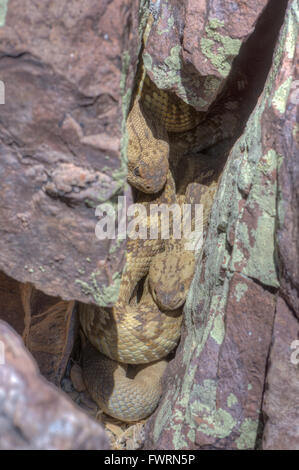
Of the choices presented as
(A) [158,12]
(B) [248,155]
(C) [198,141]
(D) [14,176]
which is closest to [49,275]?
(D) [14,176]

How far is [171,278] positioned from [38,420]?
1.39 metres

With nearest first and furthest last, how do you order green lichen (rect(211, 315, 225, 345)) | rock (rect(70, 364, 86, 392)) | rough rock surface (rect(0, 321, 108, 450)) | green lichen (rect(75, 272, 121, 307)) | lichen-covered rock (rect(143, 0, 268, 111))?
rough rock surface (rect(0, 321, 108, 450)) → green lichen (rect(75, 272, 121, 307)) → green lichen (rect(211, 315, 225, 345)) → lichen-covered rock (rect(143, 0, 268, 111)) → rock (rect(70, 364, 86, 392))

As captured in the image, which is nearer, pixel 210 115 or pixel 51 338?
pixel 51 338

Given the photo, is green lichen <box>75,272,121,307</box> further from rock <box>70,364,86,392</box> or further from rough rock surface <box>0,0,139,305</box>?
rock <box>70,364,86,392</box>

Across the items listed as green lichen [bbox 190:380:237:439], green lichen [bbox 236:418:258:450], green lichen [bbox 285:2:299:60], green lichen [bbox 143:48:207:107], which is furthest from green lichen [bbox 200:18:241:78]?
green lichen [bbox 236:418:258:450]

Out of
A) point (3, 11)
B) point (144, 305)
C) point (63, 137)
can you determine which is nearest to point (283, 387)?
point (144, 305)

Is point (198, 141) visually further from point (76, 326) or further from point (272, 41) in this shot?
point (76, 326)

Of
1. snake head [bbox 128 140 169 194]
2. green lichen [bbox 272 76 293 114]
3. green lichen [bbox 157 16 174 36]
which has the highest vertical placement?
green lichen [bbox 157 16 174 36]

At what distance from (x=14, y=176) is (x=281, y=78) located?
1.11 metres

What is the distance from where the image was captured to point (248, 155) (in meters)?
1.88

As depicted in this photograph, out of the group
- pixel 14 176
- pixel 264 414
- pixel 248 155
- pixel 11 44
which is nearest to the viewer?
pixel 11 44

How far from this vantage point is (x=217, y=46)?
79.4 inches

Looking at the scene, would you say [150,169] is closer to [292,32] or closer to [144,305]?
[144,305]

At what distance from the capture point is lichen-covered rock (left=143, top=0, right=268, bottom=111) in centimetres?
199
